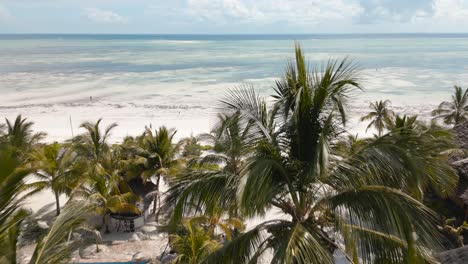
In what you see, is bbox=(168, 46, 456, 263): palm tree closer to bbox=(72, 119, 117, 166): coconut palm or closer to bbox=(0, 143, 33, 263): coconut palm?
bbox=(0, 143, 33, 263): coconut palm

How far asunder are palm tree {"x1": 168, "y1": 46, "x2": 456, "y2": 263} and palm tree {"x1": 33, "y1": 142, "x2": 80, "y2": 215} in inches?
277

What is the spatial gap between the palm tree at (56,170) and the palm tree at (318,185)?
7.03m

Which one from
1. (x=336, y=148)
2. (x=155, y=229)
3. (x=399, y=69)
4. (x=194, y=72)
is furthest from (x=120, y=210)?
(x=399, y=69)

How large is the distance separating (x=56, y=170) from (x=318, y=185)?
9403 mm

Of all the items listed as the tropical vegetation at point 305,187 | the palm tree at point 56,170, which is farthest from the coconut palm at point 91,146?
the tropical vegetation at point 305,187

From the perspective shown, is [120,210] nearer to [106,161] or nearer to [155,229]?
[155,229]

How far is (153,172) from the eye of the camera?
12461 mm

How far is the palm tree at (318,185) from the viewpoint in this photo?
3934 mm

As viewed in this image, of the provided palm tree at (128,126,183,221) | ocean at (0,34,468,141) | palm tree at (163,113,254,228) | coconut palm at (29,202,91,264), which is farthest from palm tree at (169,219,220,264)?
ocean at (0,34,468,141)

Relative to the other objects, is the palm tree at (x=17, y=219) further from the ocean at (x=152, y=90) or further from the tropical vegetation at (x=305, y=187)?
the ocean at (x=152, y=90)

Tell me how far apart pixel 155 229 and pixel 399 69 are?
58730 millimetres

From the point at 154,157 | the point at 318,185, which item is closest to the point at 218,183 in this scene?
the point at 318,185

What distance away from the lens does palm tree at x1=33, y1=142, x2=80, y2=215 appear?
11.0m

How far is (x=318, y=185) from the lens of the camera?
4.93 metres
